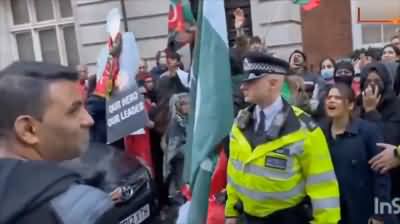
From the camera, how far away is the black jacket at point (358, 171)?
4.62 m

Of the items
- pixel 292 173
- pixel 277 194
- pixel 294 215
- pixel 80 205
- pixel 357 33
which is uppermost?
pixel 80 205

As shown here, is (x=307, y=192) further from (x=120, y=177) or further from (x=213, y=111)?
(x=120, y=177)

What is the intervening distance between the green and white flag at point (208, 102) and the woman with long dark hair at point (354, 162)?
97 centimetres

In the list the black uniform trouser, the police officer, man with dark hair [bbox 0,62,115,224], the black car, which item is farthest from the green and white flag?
man with dark hair [bbox 0,62,115,224]

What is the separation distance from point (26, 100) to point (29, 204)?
29 centimetres

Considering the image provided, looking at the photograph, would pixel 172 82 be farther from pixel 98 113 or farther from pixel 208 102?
pixel 208 102

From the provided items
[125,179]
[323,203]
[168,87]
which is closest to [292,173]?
[323,203]

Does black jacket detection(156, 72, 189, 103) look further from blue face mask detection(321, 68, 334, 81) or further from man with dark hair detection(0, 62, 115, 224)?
man with dark hair detection(0, 62, 115, 224)

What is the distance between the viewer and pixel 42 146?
185 centimetres

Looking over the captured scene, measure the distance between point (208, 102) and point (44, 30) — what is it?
1259cm

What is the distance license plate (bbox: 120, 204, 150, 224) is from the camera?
5073mm

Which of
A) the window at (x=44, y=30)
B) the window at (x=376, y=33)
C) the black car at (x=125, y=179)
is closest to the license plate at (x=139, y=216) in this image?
the black car at (x=125, y=179)

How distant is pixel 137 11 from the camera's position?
13.6 meters

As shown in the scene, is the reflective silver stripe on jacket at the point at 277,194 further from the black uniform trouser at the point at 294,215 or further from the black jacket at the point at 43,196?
the black jacket at the point at 43,196
